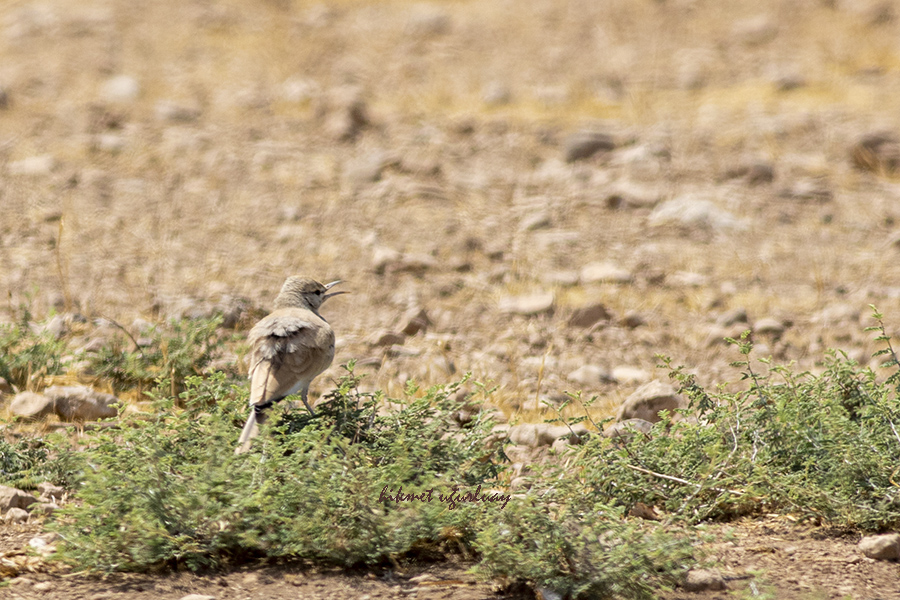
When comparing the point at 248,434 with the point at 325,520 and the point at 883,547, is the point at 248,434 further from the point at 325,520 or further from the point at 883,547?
the point at 883,547

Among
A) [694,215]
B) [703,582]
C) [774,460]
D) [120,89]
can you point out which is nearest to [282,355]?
[703,582]

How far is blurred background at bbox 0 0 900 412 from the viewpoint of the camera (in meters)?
7.02

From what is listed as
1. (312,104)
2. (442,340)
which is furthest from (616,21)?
(442,340)

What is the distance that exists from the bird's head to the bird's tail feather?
1.10m

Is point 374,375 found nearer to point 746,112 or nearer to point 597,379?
point 597,379

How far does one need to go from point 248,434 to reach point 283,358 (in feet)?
1.50

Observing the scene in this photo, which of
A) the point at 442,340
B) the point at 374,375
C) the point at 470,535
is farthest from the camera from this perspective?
the point at 442,340

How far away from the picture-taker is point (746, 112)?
1121 cm

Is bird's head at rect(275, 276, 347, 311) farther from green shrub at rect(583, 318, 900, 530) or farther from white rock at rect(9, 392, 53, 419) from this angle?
green shrub at rect(583, 318, 900, 530)

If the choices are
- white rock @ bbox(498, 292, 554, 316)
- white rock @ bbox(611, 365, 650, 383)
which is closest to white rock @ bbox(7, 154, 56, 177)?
white rock @ bbox(498, 292, 554, 316)

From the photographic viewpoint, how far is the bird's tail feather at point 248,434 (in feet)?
12.7

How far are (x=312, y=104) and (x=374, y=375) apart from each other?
216 inches

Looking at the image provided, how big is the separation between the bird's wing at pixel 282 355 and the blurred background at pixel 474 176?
1210mm

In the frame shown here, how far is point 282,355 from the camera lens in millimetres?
4355
